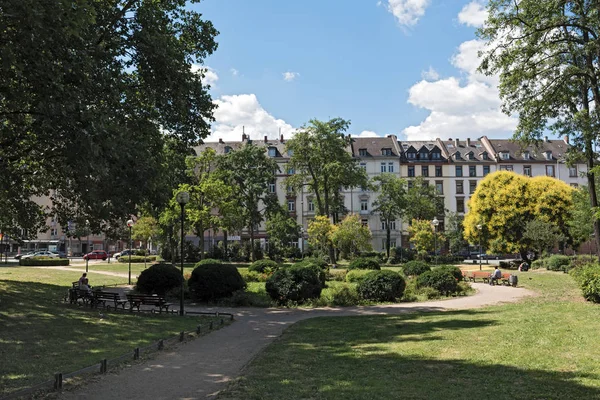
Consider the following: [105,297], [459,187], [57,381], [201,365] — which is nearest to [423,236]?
[459,187]

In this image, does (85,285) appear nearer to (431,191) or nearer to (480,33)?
(480,33)

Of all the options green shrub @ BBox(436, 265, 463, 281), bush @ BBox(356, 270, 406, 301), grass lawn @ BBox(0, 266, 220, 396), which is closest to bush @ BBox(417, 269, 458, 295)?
green shrub @ BBox(436, 265, 463, 281)

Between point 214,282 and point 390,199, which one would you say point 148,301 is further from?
point 390,199

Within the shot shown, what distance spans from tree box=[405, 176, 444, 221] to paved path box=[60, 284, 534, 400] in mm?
49915

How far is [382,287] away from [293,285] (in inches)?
152

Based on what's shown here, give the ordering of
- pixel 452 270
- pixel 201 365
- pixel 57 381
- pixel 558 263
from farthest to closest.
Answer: pixel 558 263 < pixel 452 270 < pixel 201 365 < pixel 57 381

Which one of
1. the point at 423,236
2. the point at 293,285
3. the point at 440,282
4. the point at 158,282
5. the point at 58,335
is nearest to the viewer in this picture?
the point at 58,335

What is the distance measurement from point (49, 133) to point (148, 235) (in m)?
44.8

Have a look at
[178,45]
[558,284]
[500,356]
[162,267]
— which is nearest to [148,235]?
[162,267]

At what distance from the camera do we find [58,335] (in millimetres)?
11312

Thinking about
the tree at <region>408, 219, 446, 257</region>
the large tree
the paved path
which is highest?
the large tree

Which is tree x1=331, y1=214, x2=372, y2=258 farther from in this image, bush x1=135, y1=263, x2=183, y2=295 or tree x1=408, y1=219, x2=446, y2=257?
bush x1=135, y1=263, x2=183, y2=295

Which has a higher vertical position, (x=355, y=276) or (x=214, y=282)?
(x=214, y=282)

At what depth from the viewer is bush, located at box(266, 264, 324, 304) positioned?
1870 cm
